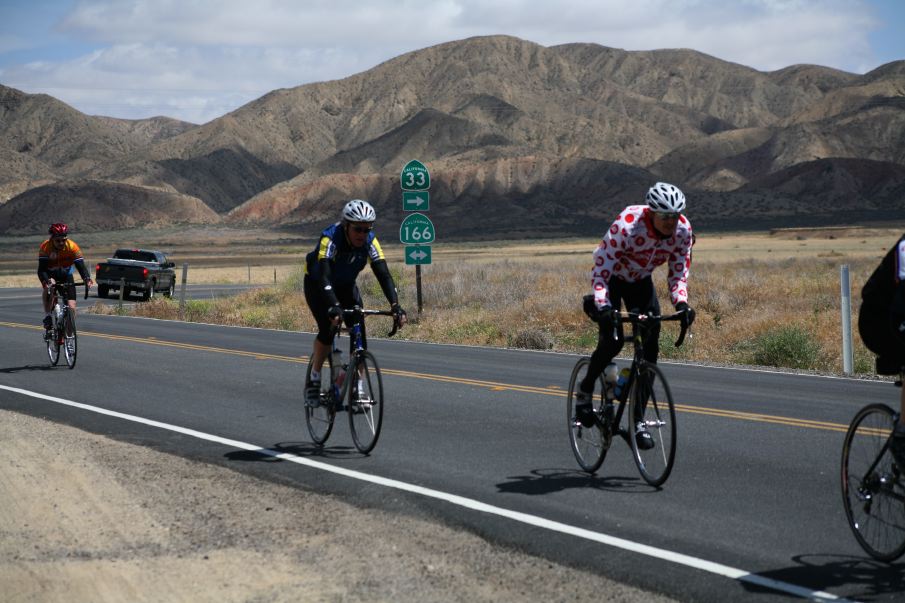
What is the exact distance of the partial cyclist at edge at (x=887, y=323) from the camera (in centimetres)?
582

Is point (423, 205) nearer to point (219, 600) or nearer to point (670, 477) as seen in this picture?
point (670, 477)

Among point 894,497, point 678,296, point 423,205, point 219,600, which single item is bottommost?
point 219,600

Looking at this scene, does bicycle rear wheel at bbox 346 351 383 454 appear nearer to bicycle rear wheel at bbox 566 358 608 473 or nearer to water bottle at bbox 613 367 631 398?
bicycle rear wheel at bbox 566 358 608 473

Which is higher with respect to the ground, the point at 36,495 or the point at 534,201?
the point at 534,201

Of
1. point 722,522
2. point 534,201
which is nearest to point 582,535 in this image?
point 722,522

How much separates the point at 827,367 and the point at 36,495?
40.5ft

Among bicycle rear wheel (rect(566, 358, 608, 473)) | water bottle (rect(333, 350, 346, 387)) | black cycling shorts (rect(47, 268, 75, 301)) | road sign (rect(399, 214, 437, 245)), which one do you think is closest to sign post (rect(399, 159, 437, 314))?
road sign (rect(399, 214, 437, 245))

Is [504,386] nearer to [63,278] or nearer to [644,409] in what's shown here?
[644,409]

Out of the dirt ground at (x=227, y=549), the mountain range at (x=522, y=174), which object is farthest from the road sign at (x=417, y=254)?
the mountain range at (x=522, y=174)

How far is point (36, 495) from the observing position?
8188 millimetres

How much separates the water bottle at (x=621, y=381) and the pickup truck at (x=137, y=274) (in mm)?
32951

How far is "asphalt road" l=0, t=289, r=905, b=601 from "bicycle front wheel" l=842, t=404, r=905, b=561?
0.15m

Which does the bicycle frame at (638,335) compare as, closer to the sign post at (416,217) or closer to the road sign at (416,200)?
the sign post at (416,217)

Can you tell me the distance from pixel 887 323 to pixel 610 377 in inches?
106
